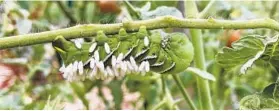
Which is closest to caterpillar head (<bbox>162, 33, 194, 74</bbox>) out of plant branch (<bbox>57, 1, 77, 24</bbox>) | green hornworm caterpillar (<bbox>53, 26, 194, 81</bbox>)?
green hornworm caterpillar (<bbox>53, 26, 194, 81</bbox>)

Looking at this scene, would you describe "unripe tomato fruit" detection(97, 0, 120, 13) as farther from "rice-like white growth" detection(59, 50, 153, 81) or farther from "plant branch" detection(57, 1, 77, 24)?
"rice-like white growth" detection(59, 50, 153, 81)

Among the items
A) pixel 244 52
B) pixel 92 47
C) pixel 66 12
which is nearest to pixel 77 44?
pixel 92 47

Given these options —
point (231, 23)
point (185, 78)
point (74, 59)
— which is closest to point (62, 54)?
point (74, 59)

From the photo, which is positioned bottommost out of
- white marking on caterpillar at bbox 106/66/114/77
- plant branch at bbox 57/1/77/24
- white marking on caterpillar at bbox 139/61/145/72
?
plant branch at bbox 57/1/77/24

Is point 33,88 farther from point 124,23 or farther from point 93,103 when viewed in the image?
point 124,23

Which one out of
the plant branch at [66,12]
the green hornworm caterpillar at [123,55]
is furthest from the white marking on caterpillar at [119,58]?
the plant branch at [66,12]

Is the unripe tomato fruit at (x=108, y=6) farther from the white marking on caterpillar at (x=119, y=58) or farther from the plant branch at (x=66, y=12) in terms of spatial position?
the white marking on caterpillar at (x=119, y=58)
